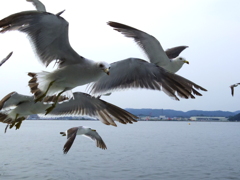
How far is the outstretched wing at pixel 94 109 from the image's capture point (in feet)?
24.4

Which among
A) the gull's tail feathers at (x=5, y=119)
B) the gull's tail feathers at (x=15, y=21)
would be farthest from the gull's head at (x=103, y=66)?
the gull's tail feathers at (x=5, y=119)

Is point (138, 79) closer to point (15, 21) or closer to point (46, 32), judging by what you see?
point (46, 32)

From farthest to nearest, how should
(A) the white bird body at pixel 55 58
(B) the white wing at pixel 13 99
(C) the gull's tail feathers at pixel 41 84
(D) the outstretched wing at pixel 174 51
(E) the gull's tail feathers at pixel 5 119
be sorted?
1. (D) the outstretched wing at pixel 174 51
2. (E) the gull's tail feathers at pixel 5 119
3. (B) the white wing at pixel 13 99
4. (C) the gull's tail feathers at pixel 41 84
5. (A) the white bird body at pixel 55 58

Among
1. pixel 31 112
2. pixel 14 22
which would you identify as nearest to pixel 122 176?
pixel 31 112

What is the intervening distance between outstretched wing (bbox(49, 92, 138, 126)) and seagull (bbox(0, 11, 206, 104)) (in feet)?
1.93

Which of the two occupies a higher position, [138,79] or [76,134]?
Answer: [138,79]

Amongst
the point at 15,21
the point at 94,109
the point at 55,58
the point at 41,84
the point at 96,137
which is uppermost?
the point at 15,21

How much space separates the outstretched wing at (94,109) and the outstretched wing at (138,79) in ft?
1.88

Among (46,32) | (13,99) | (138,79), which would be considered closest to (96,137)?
(13,99)

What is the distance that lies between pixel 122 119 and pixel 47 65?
70.5 inches

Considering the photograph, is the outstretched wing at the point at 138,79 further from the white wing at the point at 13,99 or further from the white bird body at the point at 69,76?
the white wing at the point at 13,99

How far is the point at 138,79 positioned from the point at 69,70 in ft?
4.90

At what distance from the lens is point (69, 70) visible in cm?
643

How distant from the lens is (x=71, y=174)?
24781mm
